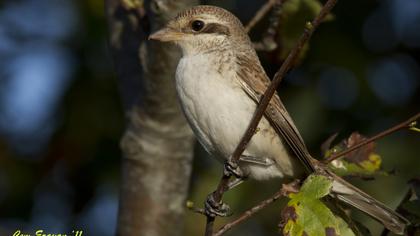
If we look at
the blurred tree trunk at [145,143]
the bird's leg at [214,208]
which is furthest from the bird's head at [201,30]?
the bird's leg at [214,208]

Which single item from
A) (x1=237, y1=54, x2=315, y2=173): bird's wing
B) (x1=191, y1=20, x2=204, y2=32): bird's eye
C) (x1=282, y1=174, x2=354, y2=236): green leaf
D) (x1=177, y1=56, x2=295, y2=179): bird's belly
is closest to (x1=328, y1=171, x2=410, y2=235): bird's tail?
(x1=237, y1=54, x2=315, y2=173): bird's wing

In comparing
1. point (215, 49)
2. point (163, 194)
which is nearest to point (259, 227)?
point (163, 194)

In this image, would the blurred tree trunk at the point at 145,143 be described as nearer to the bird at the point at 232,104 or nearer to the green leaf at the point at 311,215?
the bird at the point at 232,104

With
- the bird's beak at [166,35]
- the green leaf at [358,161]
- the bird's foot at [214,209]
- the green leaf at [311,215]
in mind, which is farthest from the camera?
the bird's beak at [166,35]

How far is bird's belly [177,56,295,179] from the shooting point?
4148 millimetres

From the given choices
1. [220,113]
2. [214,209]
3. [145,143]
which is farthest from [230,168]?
[145,143]

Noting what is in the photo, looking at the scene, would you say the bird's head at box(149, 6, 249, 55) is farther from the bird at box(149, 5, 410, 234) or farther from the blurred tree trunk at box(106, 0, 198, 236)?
the blurred tree trunk at box(106, 0, 198, 236)

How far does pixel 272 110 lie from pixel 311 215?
A: 1.04m

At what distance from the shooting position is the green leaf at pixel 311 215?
338 cm

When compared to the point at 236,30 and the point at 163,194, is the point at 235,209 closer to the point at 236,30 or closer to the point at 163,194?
the point at 163,194

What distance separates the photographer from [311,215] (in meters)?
3.39

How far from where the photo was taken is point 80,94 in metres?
5.96

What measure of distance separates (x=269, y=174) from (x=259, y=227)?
1.39 meters

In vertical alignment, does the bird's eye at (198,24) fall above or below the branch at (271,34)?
above
